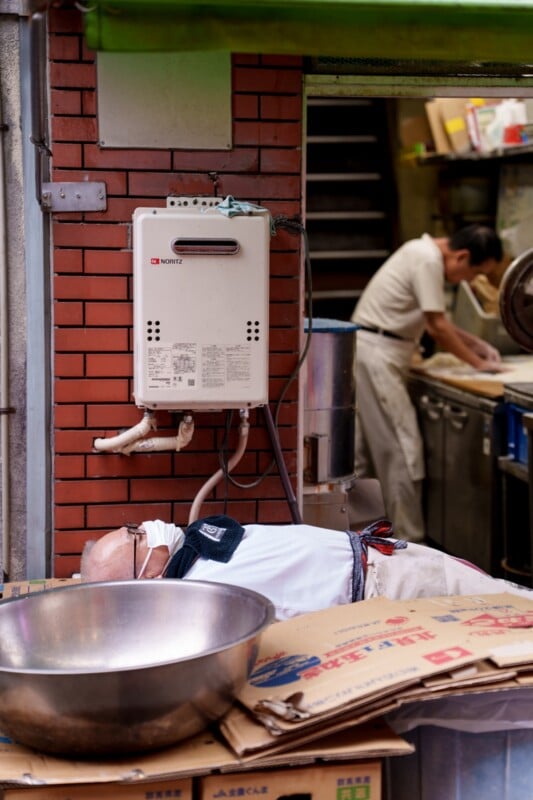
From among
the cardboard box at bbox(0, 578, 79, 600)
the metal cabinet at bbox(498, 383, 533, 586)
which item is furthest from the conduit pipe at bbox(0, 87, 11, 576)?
the metal cabinet at bbox(498, 383, 533, 586)

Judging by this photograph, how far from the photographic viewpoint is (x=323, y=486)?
4516mm

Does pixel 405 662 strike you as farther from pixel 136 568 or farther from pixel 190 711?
pixel 136 568

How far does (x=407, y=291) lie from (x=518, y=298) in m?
1.88

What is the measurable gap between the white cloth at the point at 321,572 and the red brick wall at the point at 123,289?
0.68 meters

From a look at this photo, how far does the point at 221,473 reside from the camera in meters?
3.97

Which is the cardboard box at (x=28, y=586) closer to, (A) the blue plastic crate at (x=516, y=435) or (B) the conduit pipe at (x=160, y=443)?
(B) the conduit pipe at (x=160, y=443)

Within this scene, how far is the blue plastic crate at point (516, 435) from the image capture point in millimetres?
5533

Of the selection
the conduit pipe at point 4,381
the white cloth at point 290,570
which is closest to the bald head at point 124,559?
the white cloth at point 290,570

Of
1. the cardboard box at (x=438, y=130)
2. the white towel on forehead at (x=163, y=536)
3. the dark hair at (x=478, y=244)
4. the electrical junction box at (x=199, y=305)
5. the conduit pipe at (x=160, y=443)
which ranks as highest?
the cardboard box at (x=438, y=130)

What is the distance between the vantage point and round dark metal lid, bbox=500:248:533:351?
4949 mm

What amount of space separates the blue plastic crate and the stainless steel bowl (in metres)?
3.13

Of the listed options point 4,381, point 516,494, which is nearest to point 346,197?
point 516,494

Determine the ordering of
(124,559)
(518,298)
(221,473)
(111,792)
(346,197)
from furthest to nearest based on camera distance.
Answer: (346,197)
(518,298)
(221,473)
(124,559)
(111,792)

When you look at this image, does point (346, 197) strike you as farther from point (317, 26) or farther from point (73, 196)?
point (317, 26)
